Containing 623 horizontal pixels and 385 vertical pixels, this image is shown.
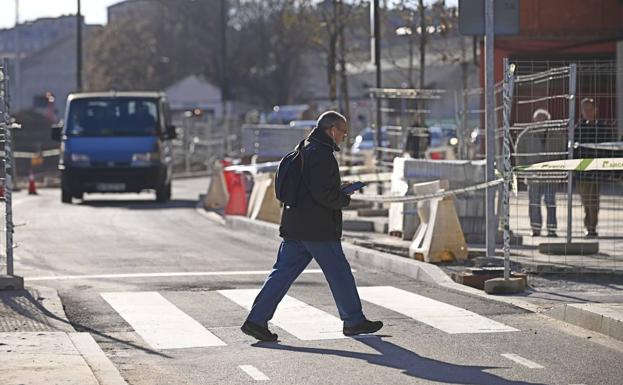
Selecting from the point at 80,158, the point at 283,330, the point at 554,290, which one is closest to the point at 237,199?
the point at 80,158

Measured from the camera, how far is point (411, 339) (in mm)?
10094

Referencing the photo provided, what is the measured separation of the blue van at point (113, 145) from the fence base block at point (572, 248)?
50.6 ft

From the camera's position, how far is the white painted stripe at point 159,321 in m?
10.0

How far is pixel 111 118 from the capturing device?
2994 cm

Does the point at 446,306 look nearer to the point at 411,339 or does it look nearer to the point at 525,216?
the point at 411,339

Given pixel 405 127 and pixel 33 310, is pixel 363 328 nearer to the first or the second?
pixel 33 310

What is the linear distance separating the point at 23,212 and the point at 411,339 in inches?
677

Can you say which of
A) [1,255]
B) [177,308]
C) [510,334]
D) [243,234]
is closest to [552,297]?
[510,334]

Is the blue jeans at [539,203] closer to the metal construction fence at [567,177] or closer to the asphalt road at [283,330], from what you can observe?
the metal construction fence at [567,177]

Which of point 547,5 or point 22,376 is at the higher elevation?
point 547,5

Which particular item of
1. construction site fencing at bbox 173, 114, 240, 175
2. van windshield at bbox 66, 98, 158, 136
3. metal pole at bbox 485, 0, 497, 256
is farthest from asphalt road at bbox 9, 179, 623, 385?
construction site fencing at bbox 173, 114, 240, 175

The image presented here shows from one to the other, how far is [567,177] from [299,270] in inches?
251

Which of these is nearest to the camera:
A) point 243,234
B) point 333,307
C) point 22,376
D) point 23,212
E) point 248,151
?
point 22,376

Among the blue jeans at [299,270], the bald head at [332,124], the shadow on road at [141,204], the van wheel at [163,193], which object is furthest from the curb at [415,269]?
the van wheel at [163,193]
